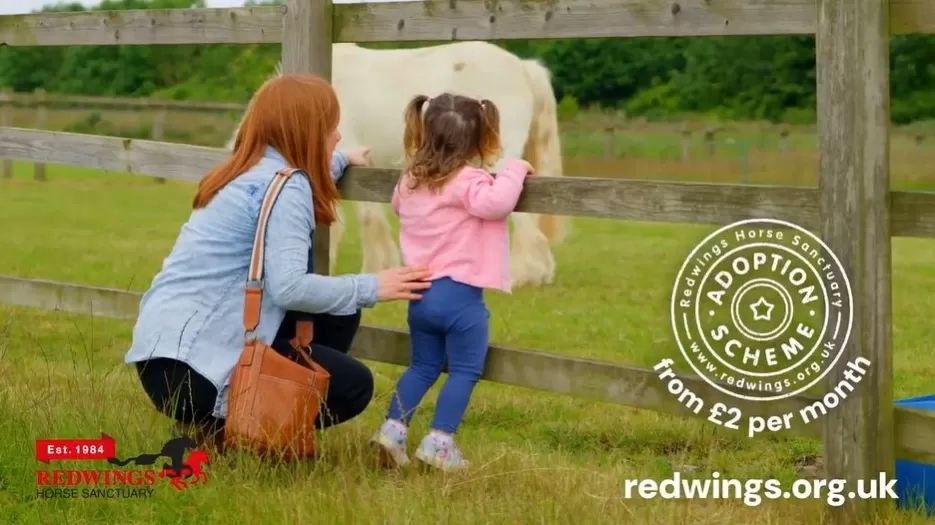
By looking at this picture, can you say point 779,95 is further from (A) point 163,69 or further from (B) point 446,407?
(B) point 446,407

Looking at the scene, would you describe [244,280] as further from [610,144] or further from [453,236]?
[610,144]

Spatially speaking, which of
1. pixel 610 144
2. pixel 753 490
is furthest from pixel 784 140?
pixel 753 490

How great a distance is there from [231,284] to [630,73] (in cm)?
2929

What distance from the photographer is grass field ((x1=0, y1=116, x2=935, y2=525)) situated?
326 cm

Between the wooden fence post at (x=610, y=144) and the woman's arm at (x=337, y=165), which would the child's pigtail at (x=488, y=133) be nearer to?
the woman's arm at (x=337, y=165)

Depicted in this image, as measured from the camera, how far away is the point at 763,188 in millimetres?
3396

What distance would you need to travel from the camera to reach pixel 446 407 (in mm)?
3855

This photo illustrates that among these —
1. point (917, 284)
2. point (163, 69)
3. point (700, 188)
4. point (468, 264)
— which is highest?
point (163, 69)

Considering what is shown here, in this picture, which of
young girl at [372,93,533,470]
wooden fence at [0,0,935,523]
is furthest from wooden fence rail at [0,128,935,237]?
young girl at [372,93,533,470]

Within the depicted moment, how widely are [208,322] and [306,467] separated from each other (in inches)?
19.5

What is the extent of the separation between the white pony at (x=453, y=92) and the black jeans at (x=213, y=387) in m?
5.78

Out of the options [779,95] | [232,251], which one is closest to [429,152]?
[232,251]

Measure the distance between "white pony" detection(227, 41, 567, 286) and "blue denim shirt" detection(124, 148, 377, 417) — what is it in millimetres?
5835

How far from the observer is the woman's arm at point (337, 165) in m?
4.18
